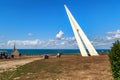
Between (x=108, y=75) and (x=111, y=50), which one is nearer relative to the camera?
(x=111, y=50)

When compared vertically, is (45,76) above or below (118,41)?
below

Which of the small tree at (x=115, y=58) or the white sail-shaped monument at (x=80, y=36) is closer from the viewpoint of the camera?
the small tree at (x=115, y=58)

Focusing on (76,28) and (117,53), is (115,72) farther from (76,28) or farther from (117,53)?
(76,28)

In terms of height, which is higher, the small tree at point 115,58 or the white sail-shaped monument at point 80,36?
the white sail-shaped monument at point 80,36

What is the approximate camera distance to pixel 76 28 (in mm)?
73688

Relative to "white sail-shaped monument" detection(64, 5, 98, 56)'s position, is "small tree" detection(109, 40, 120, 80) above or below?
below

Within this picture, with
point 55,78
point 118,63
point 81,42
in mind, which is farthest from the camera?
point 81,42

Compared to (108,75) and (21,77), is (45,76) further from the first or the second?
(108,75)

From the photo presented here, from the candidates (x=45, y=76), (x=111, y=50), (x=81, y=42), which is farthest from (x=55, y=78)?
(x=81, y=42)

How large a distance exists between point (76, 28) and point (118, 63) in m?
53.0

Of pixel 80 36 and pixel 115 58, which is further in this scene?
pixel 80 36

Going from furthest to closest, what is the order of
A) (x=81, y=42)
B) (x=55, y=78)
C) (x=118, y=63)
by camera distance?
1. (x=81, y=42)
2. (x=55, y=78)
3. (x=118, y=63)

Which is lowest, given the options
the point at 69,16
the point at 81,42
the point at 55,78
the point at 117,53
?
the point at 55,78

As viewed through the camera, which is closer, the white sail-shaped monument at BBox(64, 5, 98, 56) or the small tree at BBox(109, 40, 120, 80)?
the small tree at BBox(109, 40, 120, 80)
